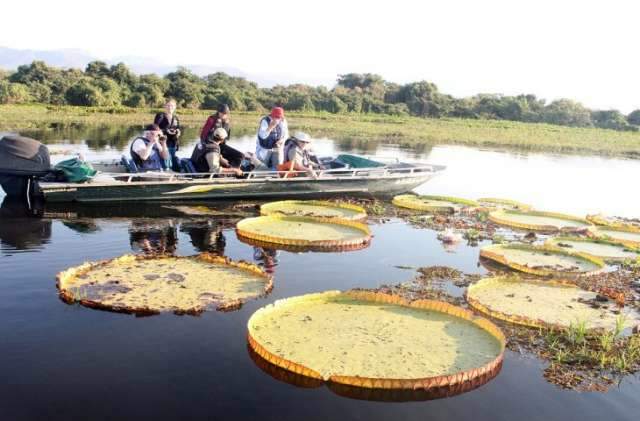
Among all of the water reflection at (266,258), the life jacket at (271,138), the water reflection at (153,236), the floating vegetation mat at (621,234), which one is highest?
the life jacket at (271,138)

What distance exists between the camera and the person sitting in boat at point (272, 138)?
1270 cm

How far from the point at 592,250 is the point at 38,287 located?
8060 millimetres

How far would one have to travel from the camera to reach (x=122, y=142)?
24.8 m

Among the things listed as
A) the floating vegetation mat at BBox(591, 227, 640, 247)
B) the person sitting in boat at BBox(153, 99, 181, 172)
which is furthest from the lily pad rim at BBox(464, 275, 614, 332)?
the person sitting in boat at BBox(153, 99, 181, 172)

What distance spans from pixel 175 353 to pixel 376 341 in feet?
5.85

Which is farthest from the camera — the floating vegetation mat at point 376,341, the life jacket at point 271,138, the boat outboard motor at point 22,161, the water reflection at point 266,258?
the life jacket at point 271,138

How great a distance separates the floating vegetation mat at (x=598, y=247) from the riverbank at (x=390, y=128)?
24119mm

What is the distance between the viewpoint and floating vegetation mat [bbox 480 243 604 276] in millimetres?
8555

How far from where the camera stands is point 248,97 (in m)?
53.0

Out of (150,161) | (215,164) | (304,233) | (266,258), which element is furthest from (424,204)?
(150,161)

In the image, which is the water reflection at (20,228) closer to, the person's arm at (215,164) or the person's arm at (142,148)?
the person's arm at (142,148)

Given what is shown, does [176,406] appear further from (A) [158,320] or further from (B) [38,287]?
(B) [38,287]

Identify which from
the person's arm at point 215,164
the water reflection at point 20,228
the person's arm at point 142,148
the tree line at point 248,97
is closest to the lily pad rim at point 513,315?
the water reflection at point 20,228

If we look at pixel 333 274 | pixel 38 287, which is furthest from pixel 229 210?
pixel 38 287
